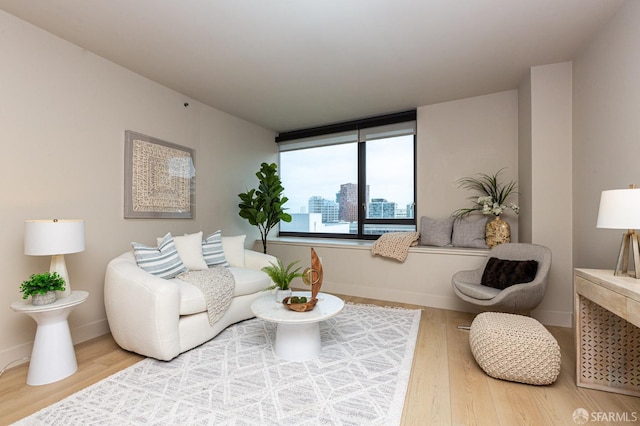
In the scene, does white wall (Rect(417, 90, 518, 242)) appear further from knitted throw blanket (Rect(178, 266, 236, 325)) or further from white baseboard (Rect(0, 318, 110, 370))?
white baseboard (Rect(0, 318, 110, 370))

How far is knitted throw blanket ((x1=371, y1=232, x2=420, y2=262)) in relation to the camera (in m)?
3.72

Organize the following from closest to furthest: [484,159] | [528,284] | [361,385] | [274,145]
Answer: [361,385], [528,284], [484,159], [274,145]

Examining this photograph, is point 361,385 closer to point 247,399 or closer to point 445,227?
point 247,399

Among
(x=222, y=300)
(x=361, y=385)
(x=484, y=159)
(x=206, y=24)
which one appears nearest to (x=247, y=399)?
(x=361, y=385)

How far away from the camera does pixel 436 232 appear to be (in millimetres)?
3781

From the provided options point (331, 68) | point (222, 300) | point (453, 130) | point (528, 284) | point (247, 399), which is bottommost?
point (247, 399)

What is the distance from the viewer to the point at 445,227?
12.4 ft

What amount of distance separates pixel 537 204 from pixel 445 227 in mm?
1038

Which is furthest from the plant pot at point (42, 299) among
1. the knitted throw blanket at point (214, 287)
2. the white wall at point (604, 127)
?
the white wall at point (604, 127)

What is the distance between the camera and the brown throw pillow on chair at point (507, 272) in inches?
104

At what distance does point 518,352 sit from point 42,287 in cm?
314

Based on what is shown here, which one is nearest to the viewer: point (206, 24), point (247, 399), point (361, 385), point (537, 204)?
point (247, 399)

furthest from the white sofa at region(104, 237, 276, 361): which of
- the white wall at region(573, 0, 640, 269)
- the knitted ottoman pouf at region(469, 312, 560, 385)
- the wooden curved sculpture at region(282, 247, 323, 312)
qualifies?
the white wall at region(573, 0, 640, 269)

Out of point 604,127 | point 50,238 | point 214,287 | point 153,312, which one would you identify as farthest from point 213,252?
point 604,127
